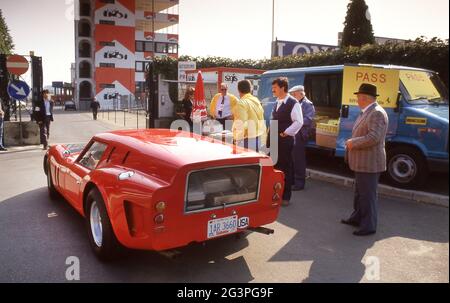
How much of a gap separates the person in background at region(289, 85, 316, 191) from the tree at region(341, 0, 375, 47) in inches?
573

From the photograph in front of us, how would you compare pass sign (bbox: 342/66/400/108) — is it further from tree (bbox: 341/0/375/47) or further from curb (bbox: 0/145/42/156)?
tree (bbox: 341/0/375/47)

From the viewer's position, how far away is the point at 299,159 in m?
6.77

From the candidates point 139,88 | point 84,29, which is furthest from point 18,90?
point 139,88

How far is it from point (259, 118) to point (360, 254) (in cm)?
290

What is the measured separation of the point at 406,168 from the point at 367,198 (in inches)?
100

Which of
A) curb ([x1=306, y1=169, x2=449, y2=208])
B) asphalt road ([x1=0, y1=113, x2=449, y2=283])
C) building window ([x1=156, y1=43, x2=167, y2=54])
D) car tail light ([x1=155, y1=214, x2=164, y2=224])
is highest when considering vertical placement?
building window ([x1=156, y1=43, x2=167, y2=54])

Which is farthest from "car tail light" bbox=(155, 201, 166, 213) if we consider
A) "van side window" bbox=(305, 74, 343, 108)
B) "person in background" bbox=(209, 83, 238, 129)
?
"person in background" bbox=(209, 83, 238, 129)

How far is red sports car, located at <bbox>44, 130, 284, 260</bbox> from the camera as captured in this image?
3.31 meters

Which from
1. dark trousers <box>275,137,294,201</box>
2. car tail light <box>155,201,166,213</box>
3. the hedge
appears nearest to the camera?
car tail light <box>155,201,166,213</box>

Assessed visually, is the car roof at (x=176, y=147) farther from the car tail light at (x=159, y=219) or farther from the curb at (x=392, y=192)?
the curb at (x=392, y=192)

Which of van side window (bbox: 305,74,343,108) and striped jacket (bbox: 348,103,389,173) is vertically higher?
van side window (bbox: 305,74,343,108)

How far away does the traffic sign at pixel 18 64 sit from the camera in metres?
12.1
